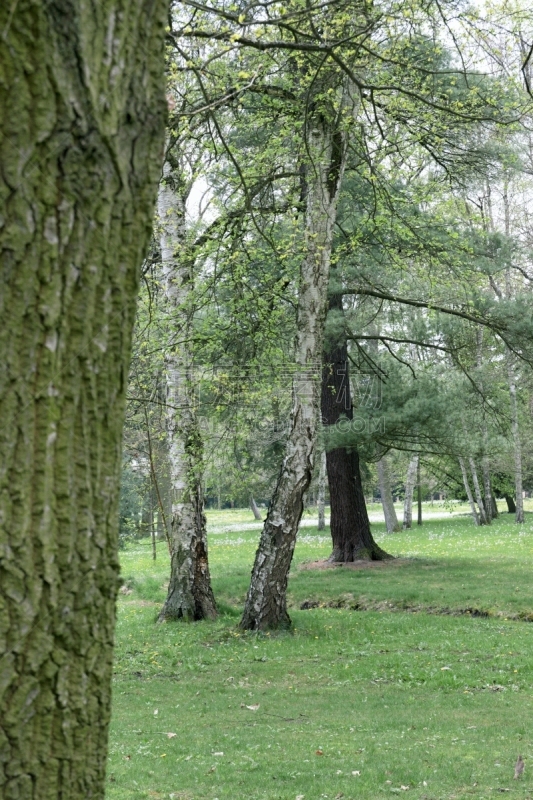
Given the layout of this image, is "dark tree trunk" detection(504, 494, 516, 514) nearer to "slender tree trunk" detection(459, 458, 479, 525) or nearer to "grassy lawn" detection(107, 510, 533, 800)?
"slender tree trunk" detection(459, 458, 479, 525)

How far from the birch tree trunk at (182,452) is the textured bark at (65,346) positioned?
9545 mm

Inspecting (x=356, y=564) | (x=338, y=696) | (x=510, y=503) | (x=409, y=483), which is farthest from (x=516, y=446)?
(x=338, y=696)

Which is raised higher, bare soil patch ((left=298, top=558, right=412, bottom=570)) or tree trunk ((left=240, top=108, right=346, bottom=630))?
tree trunk ((left=240, top=108, right=346, bottom=630))

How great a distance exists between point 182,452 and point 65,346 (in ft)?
35.5

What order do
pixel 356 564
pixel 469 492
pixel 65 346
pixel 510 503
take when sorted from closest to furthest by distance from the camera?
pixel 65 346
pixel 356 564
pixel 469 492
pixel 510 503

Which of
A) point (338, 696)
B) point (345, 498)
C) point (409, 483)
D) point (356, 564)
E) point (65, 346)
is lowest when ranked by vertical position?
point (338, 696)

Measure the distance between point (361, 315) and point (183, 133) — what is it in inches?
525

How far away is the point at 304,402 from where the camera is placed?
11.1m

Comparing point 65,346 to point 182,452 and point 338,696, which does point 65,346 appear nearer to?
point 338,696

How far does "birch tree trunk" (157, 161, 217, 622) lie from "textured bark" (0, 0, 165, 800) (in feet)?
31.3

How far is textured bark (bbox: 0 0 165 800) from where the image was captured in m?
1.70

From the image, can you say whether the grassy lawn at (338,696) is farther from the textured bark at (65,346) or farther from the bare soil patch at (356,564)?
the textured bark at (65,346)

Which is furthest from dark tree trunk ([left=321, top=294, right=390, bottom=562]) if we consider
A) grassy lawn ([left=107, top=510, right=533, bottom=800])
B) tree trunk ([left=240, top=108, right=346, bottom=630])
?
tree trunk ([left=240, top=108, right=346, bottom=630])

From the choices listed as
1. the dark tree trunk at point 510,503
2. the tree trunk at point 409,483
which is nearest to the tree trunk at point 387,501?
the tree trunk at point 409,483
